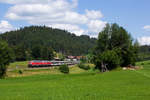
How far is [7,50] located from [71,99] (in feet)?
183

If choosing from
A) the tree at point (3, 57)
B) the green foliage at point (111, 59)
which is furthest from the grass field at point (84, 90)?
the green foliage at point (111, 59)

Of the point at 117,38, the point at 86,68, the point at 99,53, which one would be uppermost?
the point at 117,38

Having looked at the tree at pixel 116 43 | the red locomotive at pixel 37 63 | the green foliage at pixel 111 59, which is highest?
the tree at pixel 116 43

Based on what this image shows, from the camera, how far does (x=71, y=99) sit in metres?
14.0

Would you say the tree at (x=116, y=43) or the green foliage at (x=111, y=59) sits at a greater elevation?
the tree at (x=116, y=43)

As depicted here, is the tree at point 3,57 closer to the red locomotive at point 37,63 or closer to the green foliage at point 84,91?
the green foliage at point 84,91

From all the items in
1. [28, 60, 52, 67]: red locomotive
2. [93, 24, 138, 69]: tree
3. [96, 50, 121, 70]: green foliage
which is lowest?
[28, 60, 52, 67]: red locomotive

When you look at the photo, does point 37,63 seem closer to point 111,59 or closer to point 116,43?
point 116,43

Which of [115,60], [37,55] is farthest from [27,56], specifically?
A: [115,60]

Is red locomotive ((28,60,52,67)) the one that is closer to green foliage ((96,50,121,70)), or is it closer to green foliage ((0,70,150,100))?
green foliage ((96,50,121,70))

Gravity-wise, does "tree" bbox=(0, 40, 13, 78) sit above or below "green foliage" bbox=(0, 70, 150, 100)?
above

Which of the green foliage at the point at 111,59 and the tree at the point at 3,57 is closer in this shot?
the tree at the point at 3,57

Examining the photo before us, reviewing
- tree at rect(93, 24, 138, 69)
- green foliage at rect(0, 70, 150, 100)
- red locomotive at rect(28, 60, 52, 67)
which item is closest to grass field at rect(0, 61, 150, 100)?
green foliage at rect(0, 70, 150, 100)

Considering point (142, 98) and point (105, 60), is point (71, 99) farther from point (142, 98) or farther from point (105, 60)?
point (105, 60)
